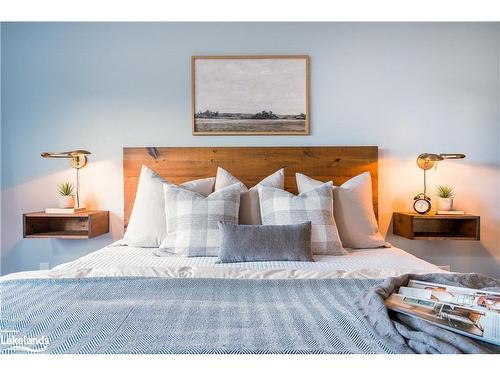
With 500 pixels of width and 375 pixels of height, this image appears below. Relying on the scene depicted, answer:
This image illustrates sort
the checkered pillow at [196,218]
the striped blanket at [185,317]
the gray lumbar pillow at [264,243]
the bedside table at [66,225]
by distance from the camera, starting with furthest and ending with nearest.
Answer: the bedside table at [66,225] < the checkered pillow at [196,218] < the gray lumbar pillow at [264,243] < the striped blanket at [185,317]

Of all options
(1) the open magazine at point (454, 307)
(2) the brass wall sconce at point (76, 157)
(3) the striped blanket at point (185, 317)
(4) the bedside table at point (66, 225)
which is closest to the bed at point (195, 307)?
(3) the striped blanket at point (185, 317)

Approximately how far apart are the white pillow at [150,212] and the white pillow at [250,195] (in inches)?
3.2

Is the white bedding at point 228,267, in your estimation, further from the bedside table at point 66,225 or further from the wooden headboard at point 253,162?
the wooden headboard at point 253,162

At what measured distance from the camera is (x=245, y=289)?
1.32 metres

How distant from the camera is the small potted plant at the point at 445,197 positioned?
2.66 metres

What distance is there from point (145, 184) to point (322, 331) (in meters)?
1.79

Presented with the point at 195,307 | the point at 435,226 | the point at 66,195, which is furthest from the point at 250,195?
the point at 435,226

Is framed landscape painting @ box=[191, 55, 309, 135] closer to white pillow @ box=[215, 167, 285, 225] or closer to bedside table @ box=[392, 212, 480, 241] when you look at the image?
white pillow @ box=[215, 167, 285, 225]

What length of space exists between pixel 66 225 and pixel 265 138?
1698mm

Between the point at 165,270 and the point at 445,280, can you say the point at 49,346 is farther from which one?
the point at 445,280

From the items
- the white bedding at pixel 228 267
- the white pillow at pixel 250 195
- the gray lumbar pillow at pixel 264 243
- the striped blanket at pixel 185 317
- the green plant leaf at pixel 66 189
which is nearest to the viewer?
the striped blanket at pixel 185 317

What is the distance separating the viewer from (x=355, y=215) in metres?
2.33

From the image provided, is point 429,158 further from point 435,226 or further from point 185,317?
point 185,317
